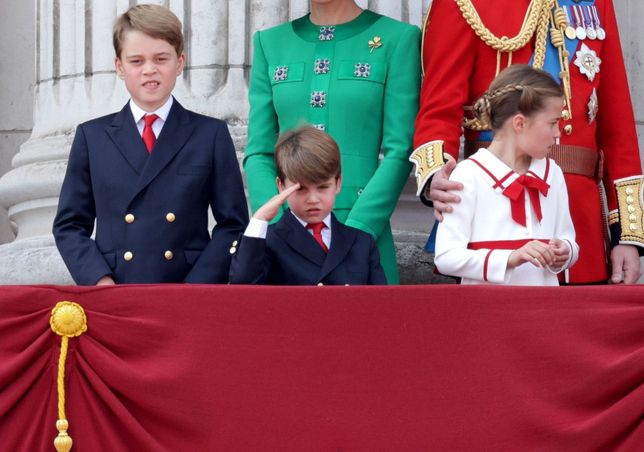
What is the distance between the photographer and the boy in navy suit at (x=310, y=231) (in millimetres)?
4359

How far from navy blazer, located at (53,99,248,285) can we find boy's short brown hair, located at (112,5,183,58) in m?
0.20

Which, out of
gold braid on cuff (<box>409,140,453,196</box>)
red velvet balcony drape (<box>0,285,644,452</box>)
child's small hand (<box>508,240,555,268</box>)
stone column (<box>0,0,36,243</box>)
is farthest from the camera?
stone column (<box>0,0,36,243</box>)

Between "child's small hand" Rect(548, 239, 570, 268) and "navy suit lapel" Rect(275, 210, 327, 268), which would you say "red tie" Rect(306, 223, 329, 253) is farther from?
"child's small hand" Rect(548, 239, 570, 268)

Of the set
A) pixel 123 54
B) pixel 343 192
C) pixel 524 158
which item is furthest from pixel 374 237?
pixel 123 54

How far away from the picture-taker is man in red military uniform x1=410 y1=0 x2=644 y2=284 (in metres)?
4.84

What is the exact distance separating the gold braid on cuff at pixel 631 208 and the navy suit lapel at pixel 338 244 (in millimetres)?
893

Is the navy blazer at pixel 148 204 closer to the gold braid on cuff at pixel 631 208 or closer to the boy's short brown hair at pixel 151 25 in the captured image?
the boy's short brown hair at pixel 151 25

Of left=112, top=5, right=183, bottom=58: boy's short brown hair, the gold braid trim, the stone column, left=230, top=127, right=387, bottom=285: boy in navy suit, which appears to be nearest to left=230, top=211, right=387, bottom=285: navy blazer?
left=230, top=127, right=387, bottom=285: boy in navy suit

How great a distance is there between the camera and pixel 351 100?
4984 mm

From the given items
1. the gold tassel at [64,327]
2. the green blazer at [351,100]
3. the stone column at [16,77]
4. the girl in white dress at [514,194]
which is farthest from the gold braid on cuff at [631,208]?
the stone column at [16,77]

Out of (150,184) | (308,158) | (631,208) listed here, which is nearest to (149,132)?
(150,184)

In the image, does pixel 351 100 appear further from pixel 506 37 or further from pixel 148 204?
pixel 148 204

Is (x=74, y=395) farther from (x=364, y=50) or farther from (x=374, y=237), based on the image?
(x=364, y=50)

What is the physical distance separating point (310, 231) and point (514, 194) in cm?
56
